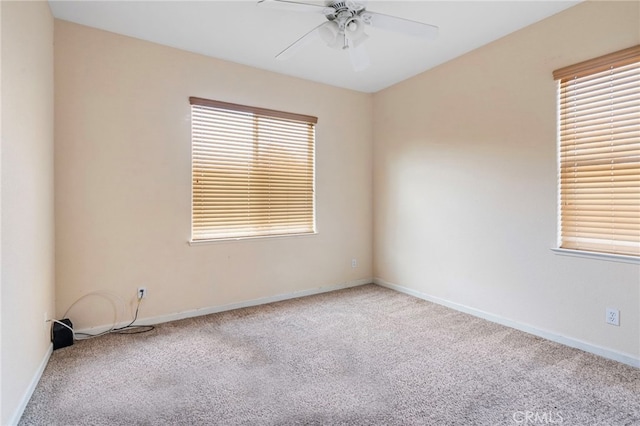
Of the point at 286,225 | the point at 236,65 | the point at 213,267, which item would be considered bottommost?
the point at 213,267

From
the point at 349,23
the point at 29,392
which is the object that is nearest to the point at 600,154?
the point at 349,23

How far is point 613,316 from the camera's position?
2416 mm

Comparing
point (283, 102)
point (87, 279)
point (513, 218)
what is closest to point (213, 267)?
point (87, 279)

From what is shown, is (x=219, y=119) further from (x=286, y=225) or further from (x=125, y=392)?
(x=125, y=392)

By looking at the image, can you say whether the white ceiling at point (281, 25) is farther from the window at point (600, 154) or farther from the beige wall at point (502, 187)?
the window at point (600, 154)

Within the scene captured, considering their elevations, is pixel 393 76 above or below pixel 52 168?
above

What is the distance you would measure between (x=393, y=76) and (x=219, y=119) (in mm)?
2139

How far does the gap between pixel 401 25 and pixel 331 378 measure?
2.43 m

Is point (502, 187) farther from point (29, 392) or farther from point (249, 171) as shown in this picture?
point (29, 392)

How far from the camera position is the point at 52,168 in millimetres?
2654

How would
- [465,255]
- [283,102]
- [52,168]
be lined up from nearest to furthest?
[52,168] → [465,255] → [283,102]

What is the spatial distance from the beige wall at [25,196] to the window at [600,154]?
373 cm

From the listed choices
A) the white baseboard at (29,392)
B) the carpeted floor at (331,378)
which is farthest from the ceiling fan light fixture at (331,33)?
the white baseboard at (29,392)

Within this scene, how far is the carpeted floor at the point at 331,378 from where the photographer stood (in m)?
1.81
